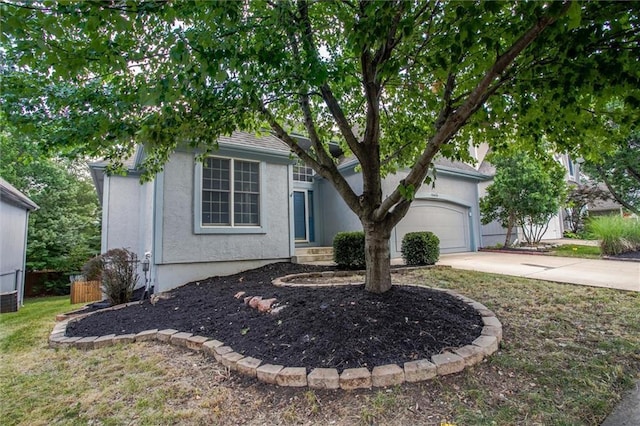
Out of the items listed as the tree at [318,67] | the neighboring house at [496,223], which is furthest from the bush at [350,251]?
the neighboring house at [496,223]

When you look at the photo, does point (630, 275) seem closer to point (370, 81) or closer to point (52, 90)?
point (370, 81)

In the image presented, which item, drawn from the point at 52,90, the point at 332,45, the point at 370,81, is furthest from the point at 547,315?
the point at 52,90

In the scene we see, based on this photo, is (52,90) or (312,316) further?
(52,90)

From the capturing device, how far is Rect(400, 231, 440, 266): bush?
8.30m

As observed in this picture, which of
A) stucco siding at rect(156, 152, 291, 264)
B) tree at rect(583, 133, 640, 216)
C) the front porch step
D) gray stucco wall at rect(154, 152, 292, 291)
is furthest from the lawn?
tree at rect(583, 133, 640, 216)

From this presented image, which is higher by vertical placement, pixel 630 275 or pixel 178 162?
pixel 178 162

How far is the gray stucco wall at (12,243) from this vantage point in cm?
994

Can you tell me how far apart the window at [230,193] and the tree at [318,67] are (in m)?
3.34

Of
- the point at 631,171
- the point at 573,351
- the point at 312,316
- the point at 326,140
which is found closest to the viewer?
the point at 573,351

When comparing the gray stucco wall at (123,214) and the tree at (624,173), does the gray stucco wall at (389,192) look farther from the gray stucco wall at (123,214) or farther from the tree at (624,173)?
the gray stucco wall at (123,214)

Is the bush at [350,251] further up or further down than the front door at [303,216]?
further down

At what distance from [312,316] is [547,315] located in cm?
325

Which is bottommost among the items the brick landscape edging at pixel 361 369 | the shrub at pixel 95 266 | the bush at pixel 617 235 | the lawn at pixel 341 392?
the lawn at pixel 341 392

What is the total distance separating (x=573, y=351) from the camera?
3213mm
